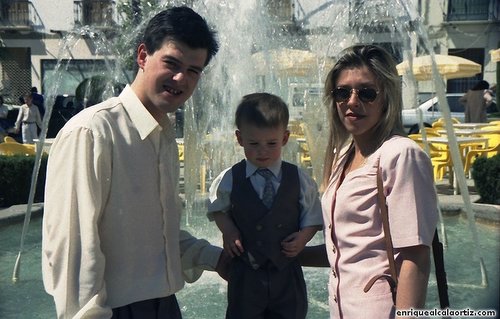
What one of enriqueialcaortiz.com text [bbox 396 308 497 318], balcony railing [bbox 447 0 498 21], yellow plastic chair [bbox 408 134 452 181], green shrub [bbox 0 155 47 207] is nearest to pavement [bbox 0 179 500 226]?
green shrub [bbox 0 155 47 207]

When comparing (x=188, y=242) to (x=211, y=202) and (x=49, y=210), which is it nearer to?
(x=211, y=202)

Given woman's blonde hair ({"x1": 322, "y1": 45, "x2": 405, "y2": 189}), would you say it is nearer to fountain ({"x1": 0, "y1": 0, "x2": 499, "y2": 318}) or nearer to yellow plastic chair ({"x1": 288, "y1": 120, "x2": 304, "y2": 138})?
fountain ({"x1": 0, "y1": 0, "x2": 499, "y2": 318})

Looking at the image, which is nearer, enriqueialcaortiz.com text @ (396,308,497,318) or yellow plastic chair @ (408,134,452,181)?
enriqueialcaortiz.com text @ (396,308,497,318)

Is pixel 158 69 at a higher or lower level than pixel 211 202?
higher

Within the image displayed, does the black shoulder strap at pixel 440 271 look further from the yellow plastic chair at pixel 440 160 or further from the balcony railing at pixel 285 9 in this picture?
the balcony railing at pixel 285 9

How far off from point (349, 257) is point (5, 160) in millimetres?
6588

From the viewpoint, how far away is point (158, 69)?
6.12 ft

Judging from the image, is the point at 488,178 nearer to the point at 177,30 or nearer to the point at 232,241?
the point at 232,241

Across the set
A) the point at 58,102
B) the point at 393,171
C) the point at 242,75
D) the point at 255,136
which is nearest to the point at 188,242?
the point at 255,136

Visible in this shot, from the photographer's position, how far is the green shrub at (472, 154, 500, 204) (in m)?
7.23

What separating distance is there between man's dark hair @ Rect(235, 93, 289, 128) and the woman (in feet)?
0.67

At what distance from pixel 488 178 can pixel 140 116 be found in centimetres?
626

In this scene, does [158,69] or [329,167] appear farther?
[329,167]

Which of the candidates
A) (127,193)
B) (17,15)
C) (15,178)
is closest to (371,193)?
(127,193)
